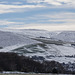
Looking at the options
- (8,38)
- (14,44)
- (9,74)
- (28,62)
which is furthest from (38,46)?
(9,74)

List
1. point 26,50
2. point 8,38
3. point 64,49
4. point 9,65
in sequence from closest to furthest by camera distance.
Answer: point 9,65, point 26,50, point 64,49, point 8,38

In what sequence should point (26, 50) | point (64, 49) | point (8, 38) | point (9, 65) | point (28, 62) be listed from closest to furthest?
1. point (9, 65)
2. point (28, 62)
3. point (26, 50)
4. point (64, 49)
5. point (8, 38)

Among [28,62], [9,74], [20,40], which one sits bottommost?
[20,40]

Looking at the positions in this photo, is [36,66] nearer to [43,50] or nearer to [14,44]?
[43,50]

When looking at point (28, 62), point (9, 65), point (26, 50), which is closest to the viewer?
point (9, 65)

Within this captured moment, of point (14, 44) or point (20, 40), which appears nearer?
point (14, 44)

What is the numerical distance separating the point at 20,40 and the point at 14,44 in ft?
22.4

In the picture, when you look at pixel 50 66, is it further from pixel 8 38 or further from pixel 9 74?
pixel 8 38

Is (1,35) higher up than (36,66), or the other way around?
(36,66)

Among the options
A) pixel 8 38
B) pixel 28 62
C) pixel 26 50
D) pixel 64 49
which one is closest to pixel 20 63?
pixel 28 62

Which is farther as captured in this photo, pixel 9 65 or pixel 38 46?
pixel 38 46

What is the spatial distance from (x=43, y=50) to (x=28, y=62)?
33.2m

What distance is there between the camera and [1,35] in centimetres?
8712

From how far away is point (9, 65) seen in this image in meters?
32.7
